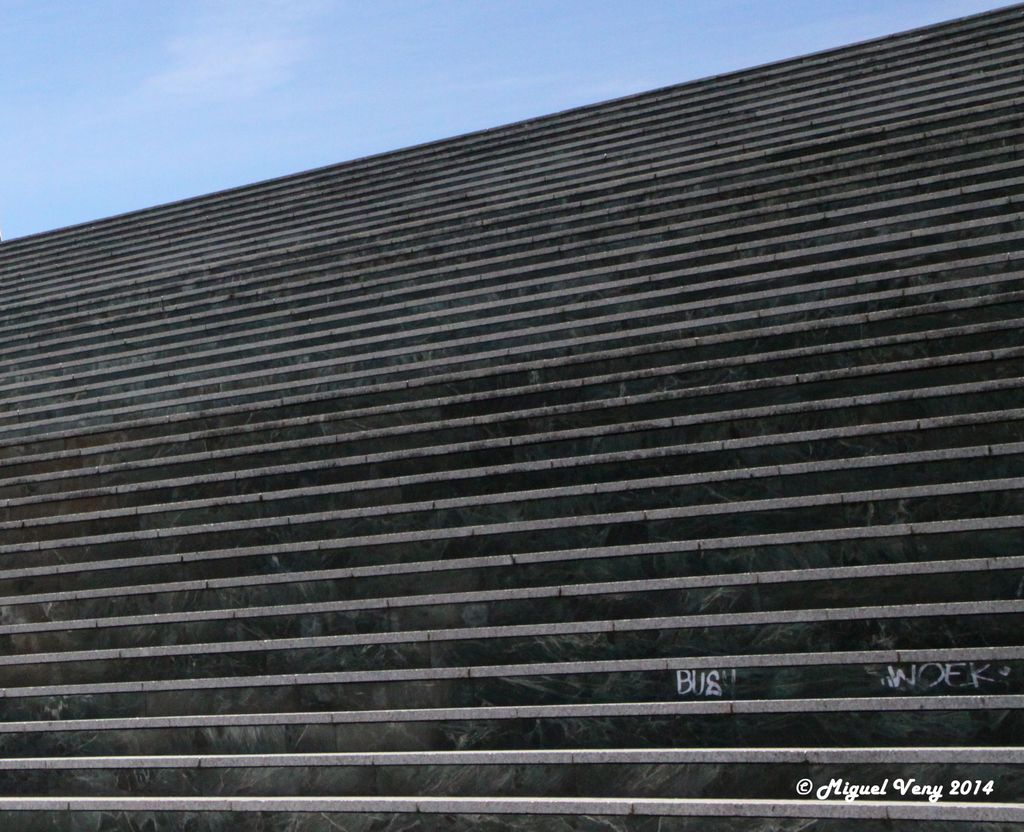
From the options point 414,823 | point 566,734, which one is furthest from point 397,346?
point 414,823

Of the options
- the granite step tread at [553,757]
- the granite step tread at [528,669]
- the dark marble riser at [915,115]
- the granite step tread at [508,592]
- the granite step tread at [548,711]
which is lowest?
the granite step tread at [553,757]

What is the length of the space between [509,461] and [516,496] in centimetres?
58

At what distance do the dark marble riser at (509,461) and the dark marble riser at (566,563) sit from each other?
0.79 metres

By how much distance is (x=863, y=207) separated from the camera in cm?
1024

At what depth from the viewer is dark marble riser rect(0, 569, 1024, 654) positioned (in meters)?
6.89

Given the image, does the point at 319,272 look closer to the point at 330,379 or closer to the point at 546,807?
the point at 330,379

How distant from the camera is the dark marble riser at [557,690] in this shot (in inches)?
253

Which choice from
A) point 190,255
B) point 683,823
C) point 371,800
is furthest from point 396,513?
point 190,255

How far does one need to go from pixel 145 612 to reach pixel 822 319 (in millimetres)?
5273

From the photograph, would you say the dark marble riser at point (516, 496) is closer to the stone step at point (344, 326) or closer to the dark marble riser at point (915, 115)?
the stone step at point (344, 326)

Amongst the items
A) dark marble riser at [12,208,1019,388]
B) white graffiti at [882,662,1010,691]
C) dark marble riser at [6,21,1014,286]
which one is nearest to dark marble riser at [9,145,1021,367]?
dark marble riser at [12,208,1019,388]

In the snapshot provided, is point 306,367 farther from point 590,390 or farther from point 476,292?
point 590,390

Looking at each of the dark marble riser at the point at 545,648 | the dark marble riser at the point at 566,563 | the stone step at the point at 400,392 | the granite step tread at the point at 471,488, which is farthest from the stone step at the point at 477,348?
the dark marble riser at the point at 545,648

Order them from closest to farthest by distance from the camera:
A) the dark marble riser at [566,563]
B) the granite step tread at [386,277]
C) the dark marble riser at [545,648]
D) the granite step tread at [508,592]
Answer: the dark marble riser at [545,648] → the granite step tread at [508,592] → the dark marble riser at [566,563] → the granite step tread at [386,277]
